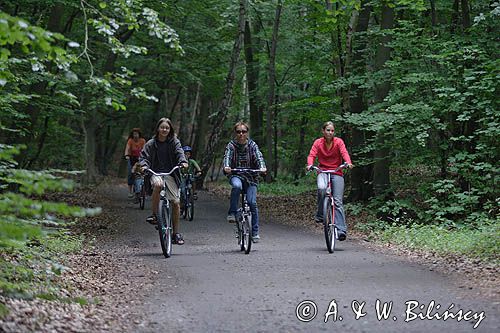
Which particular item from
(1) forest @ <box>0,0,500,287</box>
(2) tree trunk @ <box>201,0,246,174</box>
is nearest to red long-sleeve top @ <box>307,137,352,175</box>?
(1) forest @ <box>0,0,500,287</box>

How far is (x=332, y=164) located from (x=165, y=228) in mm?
3173

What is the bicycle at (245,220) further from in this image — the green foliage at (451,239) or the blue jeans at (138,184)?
the blue jeans at (138,184)

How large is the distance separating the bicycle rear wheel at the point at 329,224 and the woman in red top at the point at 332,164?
161 mm

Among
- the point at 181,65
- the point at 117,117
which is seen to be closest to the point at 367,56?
the point at 181,65

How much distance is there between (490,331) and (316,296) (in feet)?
7.01

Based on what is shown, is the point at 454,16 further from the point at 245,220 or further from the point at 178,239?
the point at 178,239

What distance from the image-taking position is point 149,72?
30.6m

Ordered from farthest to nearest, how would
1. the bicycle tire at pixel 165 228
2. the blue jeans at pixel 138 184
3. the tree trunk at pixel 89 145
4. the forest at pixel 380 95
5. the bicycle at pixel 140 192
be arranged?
the tree trunk at pixel 89 145 → the blue jeans at pixel 138 184 → the bicycle at pixel 140 192 → the bicycle tire at pixel 165 228 → the forest at pixel 380 95

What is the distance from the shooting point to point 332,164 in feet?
38.8

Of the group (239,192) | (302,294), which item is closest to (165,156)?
(239,192)

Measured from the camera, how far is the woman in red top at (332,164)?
1153 cm

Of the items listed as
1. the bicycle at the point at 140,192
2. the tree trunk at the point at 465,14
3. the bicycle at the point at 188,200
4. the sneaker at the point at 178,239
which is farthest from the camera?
the bicycle at the point at 140,192

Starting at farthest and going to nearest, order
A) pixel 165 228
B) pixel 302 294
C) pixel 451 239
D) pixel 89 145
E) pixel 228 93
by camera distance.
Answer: pixel 89 145, pixel 228 93, pixel 451 239, pixel 165 228, pixel 302 294

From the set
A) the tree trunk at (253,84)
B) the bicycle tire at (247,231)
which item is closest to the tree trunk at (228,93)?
the tree trunk at (253,84)
